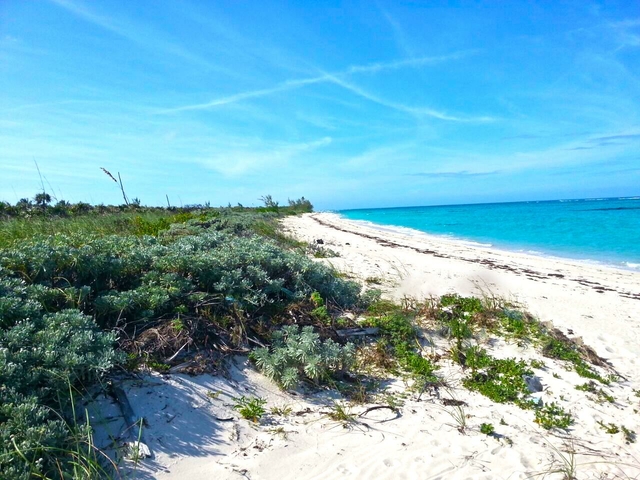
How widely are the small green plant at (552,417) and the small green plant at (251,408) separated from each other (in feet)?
7.55

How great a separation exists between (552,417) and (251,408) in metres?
2.54

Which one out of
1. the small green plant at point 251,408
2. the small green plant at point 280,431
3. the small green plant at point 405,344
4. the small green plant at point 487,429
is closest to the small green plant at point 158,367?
the small green plant at point 251,408

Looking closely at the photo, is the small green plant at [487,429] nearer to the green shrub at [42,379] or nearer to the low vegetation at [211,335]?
the low vegetation at [211,335]

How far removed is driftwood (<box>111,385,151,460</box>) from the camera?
2559mm

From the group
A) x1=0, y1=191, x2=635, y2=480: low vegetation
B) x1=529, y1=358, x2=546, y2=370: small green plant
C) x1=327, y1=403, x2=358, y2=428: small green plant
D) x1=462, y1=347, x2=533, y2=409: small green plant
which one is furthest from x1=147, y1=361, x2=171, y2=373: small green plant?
x1=529, y1=358, x2=546, y2=370: small green plant

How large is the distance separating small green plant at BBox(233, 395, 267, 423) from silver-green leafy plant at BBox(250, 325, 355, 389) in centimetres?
32

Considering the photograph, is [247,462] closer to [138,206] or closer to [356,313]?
[356,313]

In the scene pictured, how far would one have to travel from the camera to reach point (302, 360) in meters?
3.62

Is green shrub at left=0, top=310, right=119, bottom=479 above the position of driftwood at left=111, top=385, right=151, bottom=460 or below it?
above

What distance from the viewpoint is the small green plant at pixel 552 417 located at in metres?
3.30

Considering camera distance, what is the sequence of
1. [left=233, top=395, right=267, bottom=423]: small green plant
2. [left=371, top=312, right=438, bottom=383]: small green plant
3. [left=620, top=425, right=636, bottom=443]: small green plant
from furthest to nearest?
1. [left=371, top=312, right=438, bottom=383]: small green plant
2. [left=620, top=425, right=636, bottom=443]: small green plant
3. [left=233, top=395, right=267, bottom=423]: small green plant

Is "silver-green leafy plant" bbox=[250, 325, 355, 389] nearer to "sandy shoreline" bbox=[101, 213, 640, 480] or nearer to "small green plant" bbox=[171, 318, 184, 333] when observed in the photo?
"sandy shoreline" bbox=[101, 213, 640, 480]

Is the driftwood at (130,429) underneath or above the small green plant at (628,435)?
above

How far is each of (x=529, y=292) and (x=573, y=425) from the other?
15.6ft
